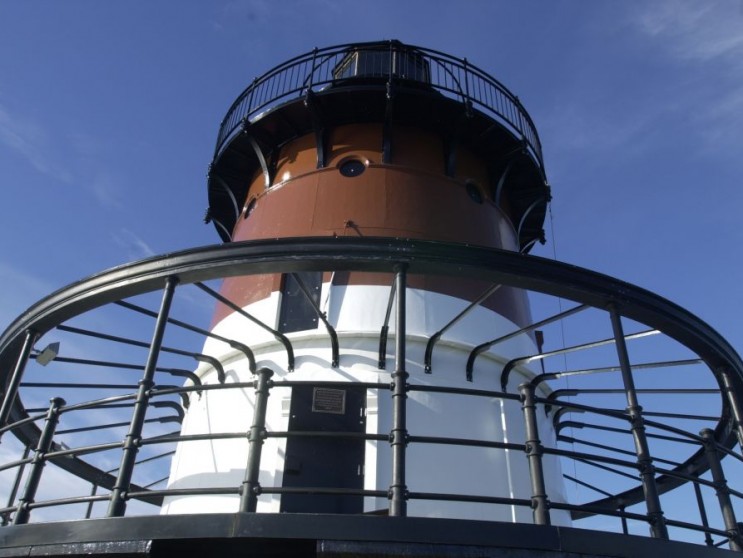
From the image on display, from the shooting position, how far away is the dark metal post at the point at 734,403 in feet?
25.8

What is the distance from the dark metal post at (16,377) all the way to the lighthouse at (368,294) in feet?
7.81

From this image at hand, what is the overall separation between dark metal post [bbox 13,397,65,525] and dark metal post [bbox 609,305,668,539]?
17.9ft

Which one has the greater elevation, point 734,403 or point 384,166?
point 384,166

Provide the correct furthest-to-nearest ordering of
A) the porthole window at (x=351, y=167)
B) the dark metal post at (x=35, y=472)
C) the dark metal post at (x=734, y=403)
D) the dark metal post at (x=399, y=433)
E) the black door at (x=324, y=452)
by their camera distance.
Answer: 1. the porthole window at (x=351, y=167)
2. the black door at (x=324, y=452)
3. the dark metal post at (x=734, y=403)
4. the dark metal post at (x=35, y=472)
5. the dark metal post at (x=399, y=433)

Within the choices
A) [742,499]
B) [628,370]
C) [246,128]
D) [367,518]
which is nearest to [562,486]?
[742,499]

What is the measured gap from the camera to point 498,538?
201 inches

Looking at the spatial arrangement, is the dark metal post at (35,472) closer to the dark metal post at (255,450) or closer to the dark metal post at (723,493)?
the dark metal post at (255,450)

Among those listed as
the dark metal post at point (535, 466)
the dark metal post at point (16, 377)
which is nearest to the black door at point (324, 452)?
the dark metal post at point (535, 466)

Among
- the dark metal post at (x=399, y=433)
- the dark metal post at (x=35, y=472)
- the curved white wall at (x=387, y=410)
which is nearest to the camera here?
the dark metal post at (x=399, y=433)

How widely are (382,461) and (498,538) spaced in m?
3.05

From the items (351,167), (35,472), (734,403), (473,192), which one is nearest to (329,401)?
(35,472)

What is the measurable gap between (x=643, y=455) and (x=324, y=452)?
378cm

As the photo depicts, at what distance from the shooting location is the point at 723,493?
6.97 meters

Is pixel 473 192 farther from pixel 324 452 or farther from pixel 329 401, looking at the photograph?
pixel 324 452
